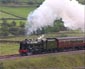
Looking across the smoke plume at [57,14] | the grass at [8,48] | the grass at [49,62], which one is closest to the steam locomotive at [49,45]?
the smoke plume at [57,14]

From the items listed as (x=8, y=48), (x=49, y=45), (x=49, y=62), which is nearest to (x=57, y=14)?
(x=49, y=45)

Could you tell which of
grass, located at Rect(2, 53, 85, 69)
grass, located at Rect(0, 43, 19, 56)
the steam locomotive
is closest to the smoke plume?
the steam locomotive

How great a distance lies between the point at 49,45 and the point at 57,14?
7711 mm

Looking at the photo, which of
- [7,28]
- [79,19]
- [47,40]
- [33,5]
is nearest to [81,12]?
[79,19]

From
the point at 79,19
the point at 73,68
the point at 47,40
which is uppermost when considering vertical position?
the point at 79,19

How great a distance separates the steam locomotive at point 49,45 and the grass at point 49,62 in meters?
3.56

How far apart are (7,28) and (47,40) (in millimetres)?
45740

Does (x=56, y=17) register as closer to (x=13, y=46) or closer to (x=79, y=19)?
(x=79, y=19)

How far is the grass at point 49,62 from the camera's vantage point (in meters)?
62.4

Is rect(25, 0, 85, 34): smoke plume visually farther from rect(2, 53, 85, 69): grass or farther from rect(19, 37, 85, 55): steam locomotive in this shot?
rect(2, 53, 85, 69): grass

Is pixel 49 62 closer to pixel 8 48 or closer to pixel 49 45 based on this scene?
pixel 49 45

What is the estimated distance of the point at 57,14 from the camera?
6800 centimetres

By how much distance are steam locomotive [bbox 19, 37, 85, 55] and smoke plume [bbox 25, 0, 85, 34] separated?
345cm

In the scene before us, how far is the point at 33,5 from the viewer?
161 m
